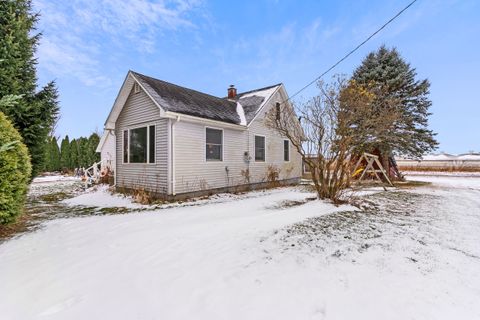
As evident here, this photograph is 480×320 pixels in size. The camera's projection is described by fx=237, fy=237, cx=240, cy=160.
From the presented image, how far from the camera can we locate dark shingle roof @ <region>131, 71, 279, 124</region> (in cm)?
924

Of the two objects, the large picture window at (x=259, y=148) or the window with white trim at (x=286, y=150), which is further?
the window with white trim at (x=286, y=150)

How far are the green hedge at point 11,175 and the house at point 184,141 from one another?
4.10m

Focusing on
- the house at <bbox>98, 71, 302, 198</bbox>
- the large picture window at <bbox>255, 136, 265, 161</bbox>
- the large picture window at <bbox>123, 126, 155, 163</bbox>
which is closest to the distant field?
the large picture window at <bbox>255, 136, 265, 161</bbox>

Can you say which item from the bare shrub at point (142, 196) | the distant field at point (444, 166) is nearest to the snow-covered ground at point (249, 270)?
the bare shrub at point (142, 196)

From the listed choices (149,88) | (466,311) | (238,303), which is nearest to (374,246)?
(466,311)

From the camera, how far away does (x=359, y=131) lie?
7.66 meters

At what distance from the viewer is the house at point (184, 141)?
8961 millimetres

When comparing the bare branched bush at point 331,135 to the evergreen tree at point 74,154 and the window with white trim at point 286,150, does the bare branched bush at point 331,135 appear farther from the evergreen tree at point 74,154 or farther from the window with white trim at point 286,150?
the evergreen tree at point 74,154

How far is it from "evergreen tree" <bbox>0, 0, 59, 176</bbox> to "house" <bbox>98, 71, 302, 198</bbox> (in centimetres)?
277

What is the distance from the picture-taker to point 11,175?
4852 mm

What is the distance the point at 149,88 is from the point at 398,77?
15.6 meters

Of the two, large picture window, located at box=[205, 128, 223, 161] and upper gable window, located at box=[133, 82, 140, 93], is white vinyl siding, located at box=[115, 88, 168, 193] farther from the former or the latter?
large picture window, located at box=[205, 128, 223, 161]

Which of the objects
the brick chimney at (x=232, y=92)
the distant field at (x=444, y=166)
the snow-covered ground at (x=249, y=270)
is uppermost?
the brick chimney at (x=232, y=92)

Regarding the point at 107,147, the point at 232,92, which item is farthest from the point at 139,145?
the point at 107,147
